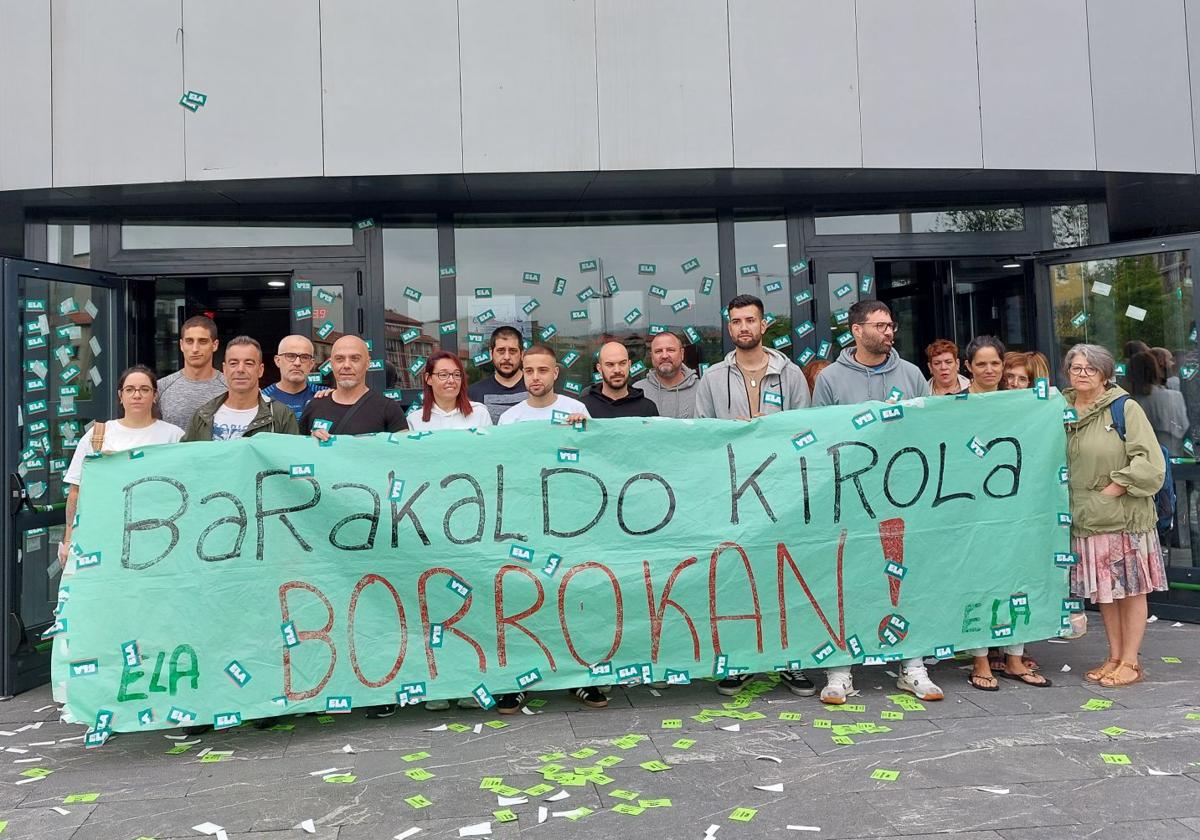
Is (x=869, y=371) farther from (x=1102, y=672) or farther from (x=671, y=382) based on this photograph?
(x=1102, y=672)

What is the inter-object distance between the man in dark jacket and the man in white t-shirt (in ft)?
3.74

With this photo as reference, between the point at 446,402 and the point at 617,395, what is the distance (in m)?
0.92

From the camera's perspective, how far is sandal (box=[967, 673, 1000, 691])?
4.69m

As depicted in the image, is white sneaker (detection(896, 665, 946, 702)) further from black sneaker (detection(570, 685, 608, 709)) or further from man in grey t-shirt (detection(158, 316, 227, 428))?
man in grey t-shirt (detection(158, 316, 227, 428))

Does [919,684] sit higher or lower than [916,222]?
lower

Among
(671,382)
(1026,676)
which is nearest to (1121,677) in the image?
(1026,676)

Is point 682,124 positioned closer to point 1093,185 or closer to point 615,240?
point 615,240

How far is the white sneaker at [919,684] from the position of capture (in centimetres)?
453

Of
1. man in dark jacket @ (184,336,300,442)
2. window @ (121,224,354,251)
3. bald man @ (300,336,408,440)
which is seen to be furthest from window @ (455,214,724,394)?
man in dark jacket @ (184,336,300,442)

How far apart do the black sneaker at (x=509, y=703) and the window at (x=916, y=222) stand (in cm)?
448

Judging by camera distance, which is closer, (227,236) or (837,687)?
(837,687)

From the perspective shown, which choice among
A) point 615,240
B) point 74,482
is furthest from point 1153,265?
point 74,482

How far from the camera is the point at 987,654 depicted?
16.0ft

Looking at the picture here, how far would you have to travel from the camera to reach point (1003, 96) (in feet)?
21.6
